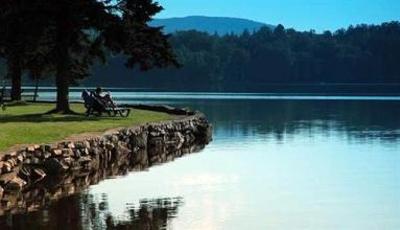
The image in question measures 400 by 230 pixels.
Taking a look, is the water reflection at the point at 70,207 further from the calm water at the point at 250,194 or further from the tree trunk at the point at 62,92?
the tree trunk at the point at 62,92

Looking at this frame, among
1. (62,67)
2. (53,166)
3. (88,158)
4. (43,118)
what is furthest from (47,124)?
(62,67)

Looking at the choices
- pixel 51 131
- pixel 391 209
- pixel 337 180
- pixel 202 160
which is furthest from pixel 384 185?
pixel 51 131

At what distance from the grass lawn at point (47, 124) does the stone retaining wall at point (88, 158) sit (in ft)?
2.46

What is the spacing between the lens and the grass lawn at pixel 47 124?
79.0 ft

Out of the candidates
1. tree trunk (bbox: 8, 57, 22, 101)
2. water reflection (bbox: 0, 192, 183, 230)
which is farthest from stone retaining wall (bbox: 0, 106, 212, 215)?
tree trunk (bbox: 8, 57, 22, 101)

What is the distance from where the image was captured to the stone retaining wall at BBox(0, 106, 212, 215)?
64.3 ft

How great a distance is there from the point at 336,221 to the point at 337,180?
6.88m

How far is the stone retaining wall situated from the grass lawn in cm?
75

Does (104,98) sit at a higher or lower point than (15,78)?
lower

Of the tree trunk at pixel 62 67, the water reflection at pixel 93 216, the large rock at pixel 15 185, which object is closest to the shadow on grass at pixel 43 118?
the tree trunk at pixel 62 67

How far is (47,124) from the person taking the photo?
29.9m

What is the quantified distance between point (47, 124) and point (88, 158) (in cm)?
566

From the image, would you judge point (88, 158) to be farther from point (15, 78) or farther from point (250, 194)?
point (15, 78)

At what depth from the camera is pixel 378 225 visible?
1655 centimetres
